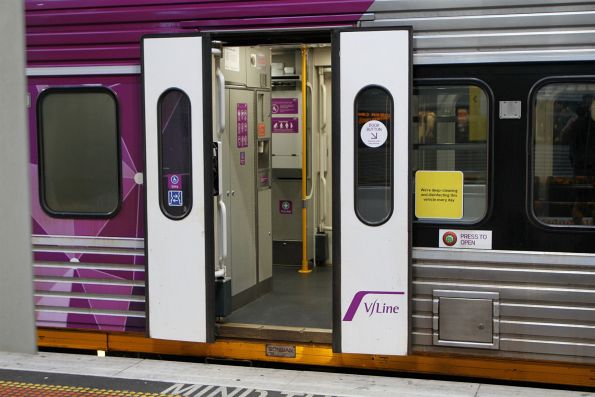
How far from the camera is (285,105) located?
9.13 metres

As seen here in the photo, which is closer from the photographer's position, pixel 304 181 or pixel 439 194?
pixel 439 194

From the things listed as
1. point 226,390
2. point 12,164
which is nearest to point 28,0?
point 12,164

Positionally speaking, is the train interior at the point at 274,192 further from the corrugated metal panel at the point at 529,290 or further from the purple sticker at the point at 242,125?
the corrugated metal panel at the point at 529,290

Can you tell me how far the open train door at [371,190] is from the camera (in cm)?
531

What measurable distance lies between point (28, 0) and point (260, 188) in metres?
2.51

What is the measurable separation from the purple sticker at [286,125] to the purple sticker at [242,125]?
2.06 m

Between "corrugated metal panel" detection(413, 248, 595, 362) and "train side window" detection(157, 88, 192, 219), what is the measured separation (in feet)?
5.50

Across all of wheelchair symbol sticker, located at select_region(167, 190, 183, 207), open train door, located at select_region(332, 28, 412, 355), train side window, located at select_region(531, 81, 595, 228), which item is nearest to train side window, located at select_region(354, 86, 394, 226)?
open train door, located at select_region(332, 28, 412, 355)

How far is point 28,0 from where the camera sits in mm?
6148

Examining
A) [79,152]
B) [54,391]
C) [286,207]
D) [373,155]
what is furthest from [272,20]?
[286,207]

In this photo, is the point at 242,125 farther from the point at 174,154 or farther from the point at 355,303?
the point at 355,303

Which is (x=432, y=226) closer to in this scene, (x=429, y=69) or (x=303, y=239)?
(x=429, y=69)

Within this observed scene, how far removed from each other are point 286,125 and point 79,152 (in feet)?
11.1

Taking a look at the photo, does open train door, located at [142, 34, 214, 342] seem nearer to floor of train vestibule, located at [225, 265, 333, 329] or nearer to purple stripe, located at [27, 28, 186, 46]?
purple stripe, located at [27, 28, 186, 46]
